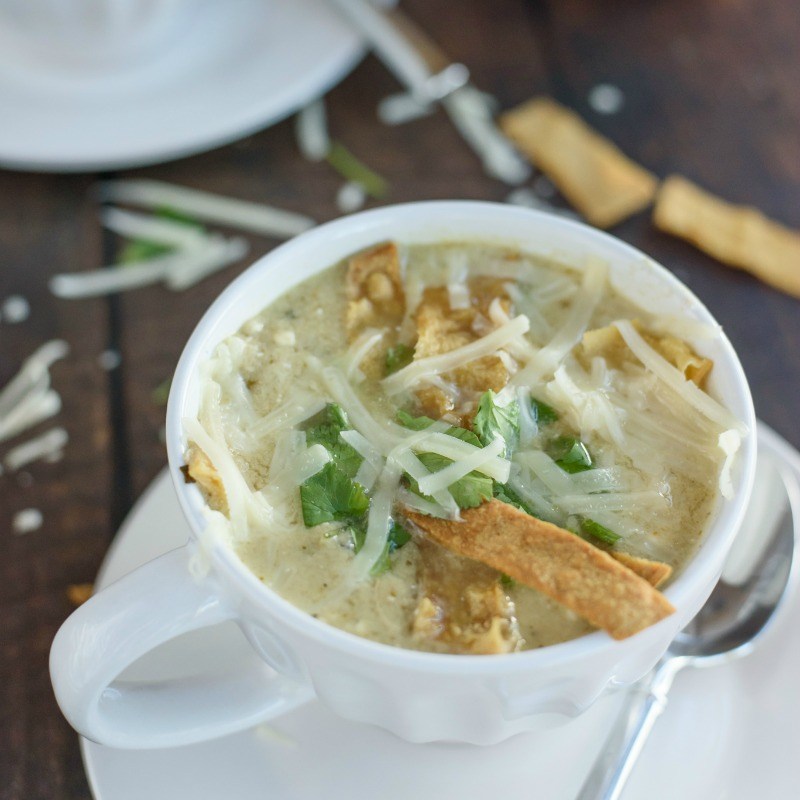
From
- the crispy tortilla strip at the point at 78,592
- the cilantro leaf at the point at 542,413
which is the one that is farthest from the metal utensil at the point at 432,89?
the crispy tortilla strip at the point at 78,592

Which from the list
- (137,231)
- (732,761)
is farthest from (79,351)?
(732,761)

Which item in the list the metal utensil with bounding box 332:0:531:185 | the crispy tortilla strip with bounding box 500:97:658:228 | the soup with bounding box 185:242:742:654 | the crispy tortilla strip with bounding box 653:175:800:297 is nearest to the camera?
the soup with bounding box 185:242:742:654

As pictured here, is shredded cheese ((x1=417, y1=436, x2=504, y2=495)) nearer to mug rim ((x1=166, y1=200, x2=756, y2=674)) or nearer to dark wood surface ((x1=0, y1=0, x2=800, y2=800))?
mug rim ((x1=166, y1=200, x2=756, y2=674))

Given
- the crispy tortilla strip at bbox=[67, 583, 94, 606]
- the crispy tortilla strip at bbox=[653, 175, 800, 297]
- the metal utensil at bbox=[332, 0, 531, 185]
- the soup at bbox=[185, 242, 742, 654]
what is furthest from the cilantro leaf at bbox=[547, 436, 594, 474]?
the metal utensil at bbox=[332, 0, 531, 185]

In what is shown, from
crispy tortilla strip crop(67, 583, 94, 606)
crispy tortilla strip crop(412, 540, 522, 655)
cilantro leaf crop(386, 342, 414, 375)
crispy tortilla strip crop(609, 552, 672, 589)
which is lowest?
crispy tortilla strip crop(609, 552, 672, 589)

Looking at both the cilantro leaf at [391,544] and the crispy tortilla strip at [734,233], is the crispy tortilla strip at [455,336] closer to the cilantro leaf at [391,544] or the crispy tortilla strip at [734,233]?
the cilantro leaf at [391,544]

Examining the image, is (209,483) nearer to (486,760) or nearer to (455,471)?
(455,471)

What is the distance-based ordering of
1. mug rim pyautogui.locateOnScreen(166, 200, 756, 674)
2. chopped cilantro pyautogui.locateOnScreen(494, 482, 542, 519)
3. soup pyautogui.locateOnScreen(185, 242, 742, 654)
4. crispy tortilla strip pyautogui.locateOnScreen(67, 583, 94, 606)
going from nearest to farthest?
mug rim pyautogui.locateOnScreen(166, 200, 756, 674) < soup pyautogui.locateOnScreen(185, 242, 742, 654) < chopped cilantro pyautogui.locateOnScreen(494, 482, 542, 519) < crispy tortilla strip pyautogui.locateOnScreen(67, 583, 94, 606)
